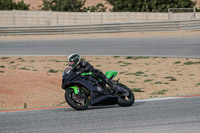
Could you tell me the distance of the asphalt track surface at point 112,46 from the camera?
75.0 feet

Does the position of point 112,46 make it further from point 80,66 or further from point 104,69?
point 80,66

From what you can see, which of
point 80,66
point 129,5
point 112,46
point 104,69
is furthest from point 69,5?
point 80,66

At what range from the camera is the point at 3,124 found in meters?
7.79

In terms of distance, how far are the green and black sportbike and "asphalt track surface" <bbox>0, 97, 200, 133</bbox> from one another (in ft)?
0.53

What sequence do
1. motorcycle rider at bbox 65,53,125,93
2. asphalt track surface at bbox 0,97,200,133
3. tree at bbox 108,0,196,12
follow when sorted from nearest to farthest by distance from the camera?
asphalt track surface at bbox 0,97,200,133 → motorcycle rider at bbox 65,53,125,93 → tree at bbox 108,0,196,12

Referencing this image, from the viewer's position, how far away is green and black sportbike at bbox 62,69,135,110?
30.1 feet

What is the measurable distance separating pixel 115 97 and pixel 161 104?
40.2 inches

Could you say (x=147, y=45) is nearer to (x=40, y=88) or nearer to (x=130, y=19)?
(x=130, y=19)

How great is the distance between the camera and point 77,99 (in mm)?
9258

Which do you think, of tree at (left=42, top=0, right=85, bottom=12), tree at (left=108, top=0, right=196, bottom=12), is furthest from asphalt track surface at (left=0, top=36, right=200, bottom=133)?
tree at (left=42, top=0, right=85, bottom=12)

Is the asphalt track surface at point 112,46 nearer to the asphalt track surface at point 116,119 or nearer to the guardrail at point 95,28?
the guardrail at point 95,28

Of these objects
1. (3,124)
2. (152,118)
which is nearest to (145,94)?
(152,118)

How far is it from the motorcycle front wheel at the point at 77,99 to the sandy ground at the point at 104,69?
2213mm

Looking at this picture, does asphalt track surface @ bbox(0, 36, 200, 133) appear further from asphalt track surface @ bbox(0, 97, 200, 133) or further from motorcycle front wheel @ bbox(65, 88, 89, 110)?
motorcycle front wheel @ bbox(65, 88, 89, 110)
